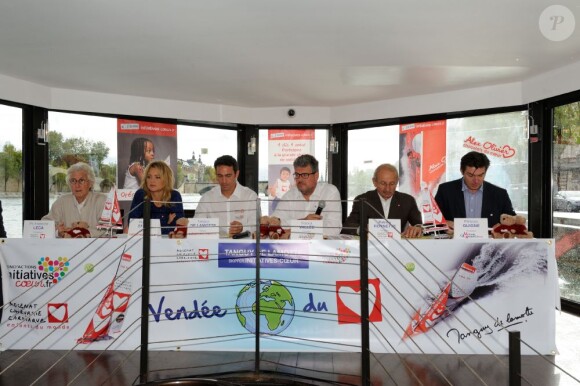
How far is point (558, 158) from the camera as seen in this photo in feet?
15.4

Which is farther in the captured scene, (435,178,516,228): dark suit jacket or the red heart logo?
the red heart logo

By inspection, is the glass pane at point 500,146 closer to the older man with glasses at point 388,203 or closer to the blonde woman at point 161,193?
the older man with glasses at point 388,203

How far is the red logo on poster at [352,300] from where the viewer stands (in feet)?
9.25

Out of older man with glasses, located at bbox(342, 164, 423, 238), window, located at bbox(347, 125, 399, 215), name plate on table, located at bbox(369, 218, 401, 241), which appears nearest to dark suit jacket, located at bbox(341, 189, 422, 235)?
older man with glasses, located at bbox(342, 164, 423, 238)

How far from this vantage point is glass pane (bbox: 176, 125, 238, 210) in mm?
6008

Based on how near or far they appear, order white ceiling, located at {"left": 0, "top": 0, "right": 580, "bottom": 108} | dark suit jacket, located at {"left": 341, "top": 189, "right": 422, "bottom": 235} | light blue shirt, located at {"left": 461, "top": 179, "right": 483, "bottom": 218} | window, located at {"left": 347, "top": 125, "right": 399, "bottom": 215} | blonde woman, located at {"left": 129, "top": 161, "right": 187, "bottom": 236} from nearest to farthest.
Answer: white ceiling, located at {"left": 0, "top": 0, "right": 580, "bottom": 108}
blonde woman, located at {"left": 129, "top": 161, "right": 187, "bottom": 236}
dark suit jacket, located at {"left": 341, "top": 189, "right": 422, "bottom": 235}
light blue shirt, located at {"left": 461, "top": 179, "right": 483, "bottom": 218}
window, located at {"left": 347, "top": 125, "right": 399, "bottom": 215}

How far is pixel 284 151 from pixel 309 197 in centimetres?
282

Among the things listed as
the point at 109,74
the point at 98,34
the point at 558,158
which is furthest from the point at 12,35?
the point at 558,158

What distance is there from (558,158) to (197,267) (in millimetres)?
3591

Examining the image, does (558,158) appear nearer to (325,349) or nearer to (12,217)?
(325,349)

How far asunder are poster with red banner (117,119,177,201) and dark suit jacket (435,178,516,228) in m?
3.30

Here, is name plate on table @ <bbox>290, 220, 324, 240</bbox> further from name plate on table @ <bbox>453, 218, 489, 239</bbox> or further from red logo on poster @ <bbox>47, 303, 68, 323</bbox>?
red logo on poster @ <bbox>47, 303, 68, 323</bbox>

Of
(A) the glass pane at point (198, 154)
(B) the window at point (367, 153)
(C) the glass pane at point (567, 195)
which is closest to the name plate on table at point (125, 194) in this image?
(A) the glass pane at point (198, 154)

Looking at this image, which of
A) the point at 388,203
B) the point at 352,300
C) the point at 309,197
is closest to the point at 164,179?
the point at 309,197
